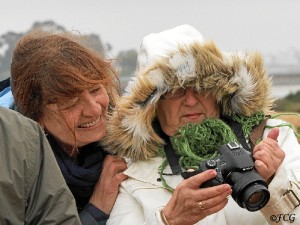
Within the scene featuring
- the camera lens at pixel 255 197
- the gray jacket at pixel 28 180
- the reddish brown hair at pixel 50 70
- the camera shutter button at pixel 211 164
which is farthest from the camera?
the reddish brown hair at pixel 50 70

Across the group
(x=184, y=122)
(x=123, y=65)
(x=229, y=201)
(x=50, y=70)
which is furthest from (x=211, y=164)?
(x=123, y=65)

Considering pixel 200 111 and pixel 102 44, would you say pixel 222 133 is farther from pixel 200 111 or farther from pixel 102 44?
pixel 102 44

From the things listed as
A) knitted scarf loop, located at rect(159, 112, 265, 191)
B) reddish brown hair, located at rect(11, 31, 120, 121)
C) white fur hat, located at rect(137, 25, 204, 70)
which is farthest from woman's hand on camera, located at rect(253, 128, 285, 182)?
reddish brown hair, located at rect(11, 31, 120, 121)

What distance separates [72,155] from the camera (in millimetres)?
2842

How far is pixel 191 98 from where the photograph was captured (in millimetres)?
2762

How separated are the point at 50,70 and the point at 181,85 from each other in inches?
21.1

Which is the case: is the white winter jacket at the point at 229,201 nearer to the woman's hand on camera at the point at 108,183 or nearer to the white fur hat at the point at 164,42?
the woman's hand on camera at the point at 108,183

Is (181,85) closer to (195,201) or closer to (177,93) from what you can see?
(177,93)

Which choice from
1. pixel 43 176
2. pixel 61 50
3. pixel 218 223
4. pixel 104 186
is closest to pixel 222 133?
pixel 218 223

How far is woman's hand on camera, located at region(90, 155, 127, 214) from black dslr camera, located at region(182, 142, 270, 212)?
0.60 m

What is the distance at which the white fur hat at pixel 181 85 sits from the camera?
8.96 feet

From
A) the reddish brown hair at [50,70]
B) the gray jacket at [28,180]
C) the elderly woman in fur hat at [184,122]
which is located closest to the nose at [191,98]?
the elderly woman in fur hat at [184,122]

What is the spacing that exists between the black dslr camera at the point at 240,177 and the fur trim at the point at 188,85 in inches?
18.4

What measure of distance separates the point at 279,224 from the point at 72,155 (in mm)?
930
